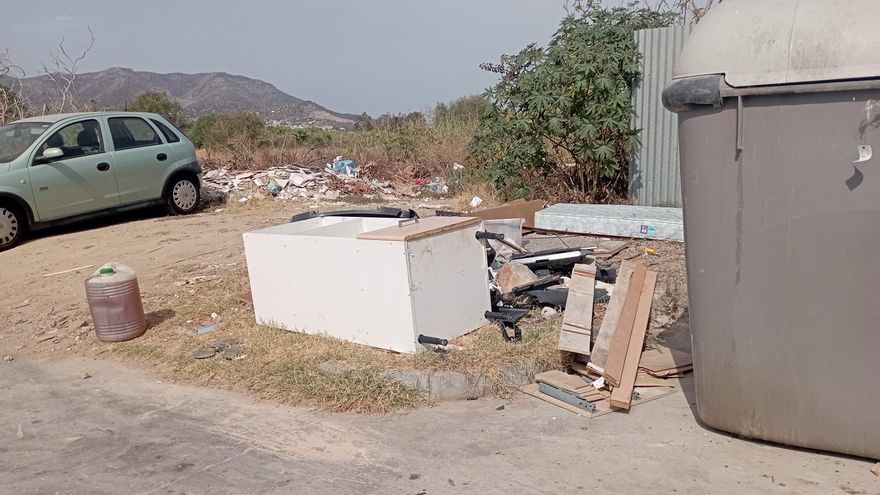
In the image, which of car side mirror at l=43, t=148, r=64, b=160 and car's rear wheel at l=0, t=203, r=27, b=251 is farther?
car side mirror at l=43, t=148, r=64, b=160

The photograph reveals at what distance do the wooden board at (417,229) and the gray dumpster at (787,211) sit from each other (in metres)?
1.88

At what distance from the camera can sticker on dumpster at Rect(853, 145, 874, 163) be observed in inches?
117

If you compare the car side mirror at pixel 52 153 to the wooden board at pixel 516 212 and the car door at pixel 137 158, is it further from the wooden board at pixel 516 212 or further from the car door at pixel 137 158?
the wooden board at pixel 516 212

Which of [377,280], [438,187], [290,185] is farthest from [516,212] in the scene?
[290,185]

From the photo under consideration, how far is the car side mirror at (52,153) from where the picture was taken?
952 cm

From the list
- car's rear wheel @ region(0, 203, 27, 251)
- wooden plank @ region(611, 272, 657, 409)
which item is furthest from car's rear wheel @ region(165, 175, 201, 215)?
wooden plank @ region(611, 272, 657, 409)

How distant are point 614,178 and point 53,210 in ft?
26.2

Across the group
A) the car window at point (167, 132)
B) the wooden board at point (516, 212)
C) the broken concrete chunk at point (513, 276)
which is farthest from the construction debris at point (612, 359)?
the car window at point (167, 132)

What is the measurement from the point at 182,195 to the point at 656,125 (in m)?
7.58

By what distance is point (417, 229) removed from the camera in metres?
4.97

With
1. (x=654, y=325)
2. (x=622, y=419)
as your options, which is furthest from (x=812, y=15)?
(x=654, y=325)

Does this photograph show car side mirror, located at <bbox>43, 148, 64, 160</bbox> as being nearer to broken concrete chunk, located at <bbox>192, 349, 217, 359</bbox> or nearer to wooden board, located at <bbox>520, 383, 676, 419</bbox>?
broken concrete chunk, located at <bbox>192, 349, 217, 359</bbox>

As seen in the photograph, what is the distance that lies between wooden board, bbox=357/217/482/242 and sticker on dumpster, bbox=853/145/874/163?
2.66 metres

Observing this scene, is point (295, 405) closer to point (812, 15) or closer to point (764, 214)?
point (764, 214)
